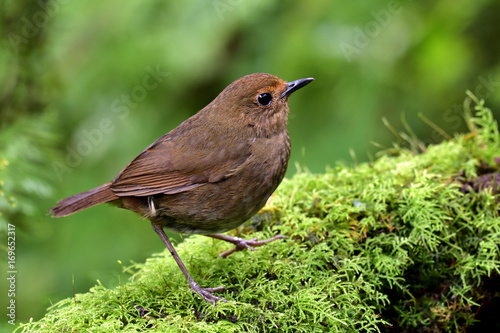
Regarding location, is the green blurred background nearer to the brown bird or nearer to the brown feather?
the brown bird

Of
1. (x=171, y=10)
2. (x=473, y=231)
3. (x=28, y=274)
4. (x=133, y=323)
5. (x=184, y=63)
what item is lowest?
(x=473, y=231)

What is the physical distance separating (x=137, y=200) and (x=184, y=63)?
158 centimetres

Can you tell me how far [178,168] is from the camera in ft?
10.4

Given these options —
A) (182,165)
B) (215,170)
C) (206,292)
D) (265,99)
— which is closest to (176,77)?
(265,99)

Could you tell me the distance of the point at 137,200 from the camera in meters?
3.25

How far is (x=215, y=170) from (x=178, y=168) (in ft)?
0.81

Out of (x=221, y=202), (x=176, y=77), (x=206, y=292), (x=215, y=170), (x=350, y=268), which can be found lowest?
(x=350, y=268)

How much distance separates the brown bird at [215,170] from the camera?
10.0 feet

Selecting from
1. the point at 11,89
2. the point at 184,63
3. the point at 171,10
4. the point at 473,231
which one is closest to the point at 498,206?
the point at 473,231

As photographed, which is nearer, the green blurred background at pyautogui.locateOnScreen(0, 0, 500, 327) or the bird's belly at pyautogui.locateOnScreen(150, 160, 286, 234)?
the bird's belly at pyautogui.locateOnScreen(150, 160, 286, 234)

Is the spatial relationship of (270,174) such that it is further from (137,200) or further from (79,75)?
(79,75)

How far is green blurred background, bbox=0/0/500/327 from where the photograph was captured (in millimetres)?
4543

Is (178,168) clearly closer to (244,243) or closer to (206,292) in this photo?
(244,243)

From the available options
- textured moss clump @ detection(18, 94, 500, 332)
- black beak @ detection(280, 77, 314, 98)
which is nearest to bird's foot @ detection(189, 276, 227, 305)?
textured moss clump @ detection(18, 94, 500, 332)
